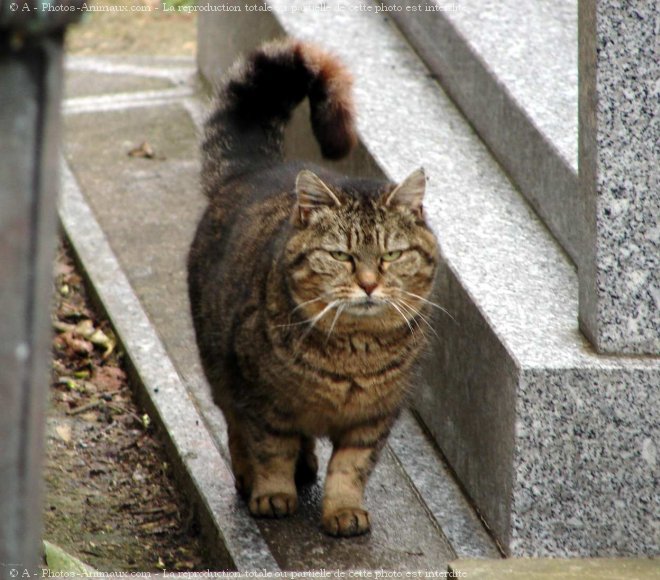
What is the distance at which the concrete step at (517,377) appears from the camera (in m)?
3.11

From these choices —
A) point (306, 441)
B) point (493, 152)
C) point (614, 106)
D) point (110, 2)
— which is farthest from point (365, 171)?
point (110, 2)

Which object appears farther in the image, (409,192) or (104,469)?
(104,469)

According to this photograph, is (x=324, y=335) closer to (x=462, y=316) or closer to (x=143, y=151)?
(x=462, y=316)

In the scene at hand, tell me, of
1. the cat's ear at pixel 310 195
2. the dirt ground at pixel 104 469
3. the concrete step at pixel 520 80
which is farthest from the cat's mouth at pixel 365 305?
the dirt ground at pixel 104 469

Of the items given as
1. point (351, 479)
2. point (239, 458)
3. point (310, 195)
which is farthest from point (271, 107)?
point (351, 479)

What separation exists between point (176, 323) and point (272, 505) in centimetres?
134

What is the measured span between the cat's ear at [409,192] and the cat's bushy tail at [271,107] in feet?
1.81

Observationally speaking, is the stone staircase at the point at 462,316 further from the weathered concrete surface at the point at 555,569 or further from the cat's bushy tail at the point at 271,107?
the cat's bushy tail at the point at 271,107

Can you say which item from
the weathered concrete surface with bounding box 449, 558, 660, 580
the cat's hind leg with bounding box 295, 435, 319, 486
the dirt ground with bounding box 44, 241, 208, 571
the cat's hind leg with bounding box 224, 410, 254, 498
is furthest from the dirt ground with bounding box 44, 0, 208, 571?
the weathered concrete surface with bounding box 449, 558, 660, 580

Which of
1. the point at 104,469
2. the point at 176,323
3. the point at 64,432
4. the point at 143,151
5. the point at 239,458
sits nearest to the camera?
the point at 239,458

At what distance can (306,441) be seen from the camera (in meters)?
3.64

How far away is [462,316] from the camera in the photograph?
360 centimetres

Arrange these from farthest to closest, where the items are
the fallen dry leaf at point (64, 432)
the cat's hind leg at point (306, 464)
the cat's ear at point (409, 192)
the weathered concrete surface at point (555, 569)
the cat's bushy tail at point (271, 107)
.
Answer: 1. the fallen dry leaf at point (64, 432)
2. the cat's bushy tail at point (271, 107)
3. the cat's hind leg at point (306, 464)
4. the cat's ear at point (409, 192)
5. the weathered concrete surface at point (555, 569)

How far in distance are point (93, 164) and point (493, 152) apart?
2.25 meters
